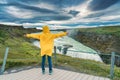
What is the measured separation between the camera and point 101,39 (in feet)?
99.9

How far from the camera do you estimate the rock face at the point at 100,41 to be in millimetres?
28470

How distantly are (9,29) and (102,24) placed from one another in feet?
74.3

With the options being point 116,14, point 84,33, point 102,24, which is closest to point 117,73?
point 102,24

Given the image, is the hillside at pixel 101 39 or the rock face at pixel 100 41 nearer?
the rock face at pixel 100 41

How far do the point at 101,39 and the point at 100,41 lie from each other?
449mm

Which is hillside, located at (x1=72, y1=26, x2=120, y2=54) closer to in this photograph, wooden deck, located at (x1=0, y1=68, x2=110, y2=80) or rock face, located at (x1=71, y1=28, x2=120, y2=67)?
rock face, located at (x1=71, y1=28, x2=120, y2=67)

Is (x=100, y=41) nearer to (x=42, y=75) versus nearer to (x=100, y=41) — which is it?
(x=100, y=41)

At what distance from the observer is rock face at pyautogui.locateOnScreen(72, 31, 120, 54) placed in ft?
93.4

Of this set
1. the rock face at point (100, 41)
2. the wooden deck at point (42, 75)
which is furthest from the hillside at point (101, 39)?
the wooden deck at point (42, 75)

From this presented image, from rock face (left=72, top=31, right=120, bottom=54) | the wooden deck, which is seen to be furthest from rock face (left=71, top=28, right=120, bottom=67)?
the wooden deck

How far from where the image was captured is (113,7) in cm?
514

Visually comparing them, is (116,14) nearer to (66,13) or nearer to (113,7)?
(113,7)

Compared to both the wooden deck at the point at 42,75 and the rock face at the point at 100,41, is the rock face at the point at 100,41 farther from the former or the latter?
the wooden deck at the point at 42,75

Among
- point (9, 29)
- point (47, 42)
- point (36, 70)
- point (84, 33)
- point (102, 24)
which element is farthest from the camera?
point (84, 33)
